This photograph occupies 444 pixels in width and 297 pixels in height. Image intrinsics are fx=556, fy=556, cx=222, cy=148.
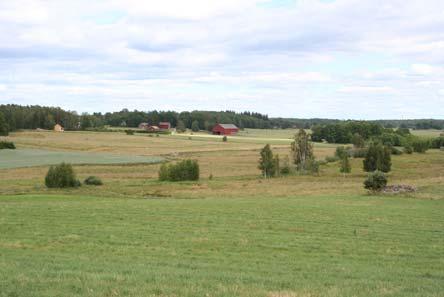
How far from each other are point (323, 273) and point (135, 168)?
67.9 metres

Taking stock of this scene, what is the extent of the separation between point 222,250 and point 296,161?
2430 inches

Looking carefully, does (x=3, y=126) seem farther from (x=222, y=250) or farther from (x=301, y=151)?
(x=222, y=250)

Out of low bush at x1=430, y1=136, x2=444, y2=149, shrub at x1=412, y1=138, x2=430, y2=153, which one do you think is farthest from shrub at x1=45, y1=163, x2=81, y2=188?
low bush at x1=430, y1=136, x2=444, y2=149

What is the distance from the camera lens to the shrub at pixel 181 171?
64.2 meters

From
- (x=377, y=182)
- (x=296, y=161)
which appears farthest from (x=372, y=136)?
(x=377, y=182)

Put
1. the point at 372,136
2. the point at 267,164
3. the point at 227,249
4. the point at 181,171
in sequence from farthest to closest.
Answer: the point at 372,136 < the point at 267,164 < the point at 181,171 < the point at 227,249

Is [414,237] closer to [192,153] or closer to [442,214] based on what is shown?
[442,214]

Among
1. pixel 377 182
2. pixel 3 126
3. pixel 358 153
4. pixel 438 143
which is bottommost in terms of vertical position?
pixel 358 153

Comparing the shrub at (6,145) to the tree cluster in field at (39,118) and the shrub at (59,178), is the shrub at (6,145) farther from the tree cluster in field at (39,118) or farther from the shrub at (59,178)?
the shrub at (59,178)

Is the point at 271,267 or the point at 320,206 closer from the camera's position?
the point at 271,267

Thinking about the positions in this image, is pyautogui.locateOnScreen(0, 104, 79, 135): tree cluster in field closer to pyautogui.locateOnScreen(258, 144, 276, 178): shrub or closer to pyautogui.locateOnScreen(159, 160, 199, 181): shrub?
pyautogui.locateOnScreen(159, 160, 199, 181): shrub

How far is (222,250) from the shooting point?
61.2 ft

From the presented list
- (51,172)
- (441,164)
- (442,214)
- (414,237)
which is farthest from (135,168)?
(414,237)

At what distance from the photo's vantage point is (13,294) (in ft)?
33.1
